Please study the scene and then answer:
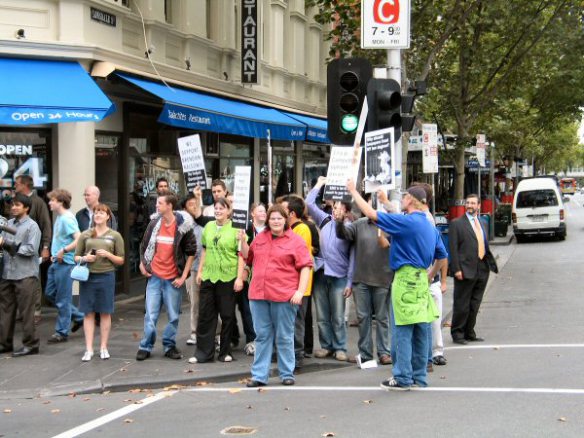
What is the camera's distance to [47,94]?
443 inches

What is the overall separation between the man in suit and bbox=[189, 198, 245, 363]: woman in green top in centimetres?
297

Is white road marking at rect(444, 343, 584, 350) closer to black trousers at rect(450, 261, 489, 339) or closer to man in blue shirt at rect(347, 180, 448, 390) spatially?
black trousers at rect(450, 261, 489, 339)

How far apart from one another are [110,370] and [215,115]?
6714 millimetres

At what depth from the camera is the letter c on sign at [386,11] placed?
9.93 metres

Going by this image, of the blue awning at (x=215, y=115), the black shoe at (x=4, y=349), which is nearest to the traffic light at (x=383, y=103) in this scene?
the blue awning at (x=215, y=115)

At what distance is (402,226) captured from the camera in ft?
23.9

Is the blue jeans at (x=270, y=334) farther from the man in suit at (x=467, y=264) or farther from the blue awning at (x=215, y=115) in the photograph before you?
the blue awning at (x=215, y=115)

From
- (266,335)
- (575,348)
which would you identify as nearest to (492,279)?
(575,348)

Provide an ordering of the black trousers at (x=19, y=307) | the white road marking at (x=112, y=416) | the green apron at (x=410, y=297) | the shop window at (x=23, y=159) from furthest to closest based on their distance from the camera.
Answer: the shop window at (x=23, y=159) → the black trousers at (x=19, y=307) → the green apron at (x=410, y=297) → the white road marking at (x=112, y=416)

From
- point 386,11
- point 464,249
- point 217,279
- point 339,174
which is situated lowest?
point 217,279

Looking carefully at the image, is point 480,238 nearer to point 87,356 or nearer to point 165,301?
point 165,301

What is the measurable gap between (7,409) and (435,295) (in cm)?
468

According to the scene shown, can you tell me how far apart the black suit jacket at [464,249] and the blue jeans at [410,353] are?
2.50 meters

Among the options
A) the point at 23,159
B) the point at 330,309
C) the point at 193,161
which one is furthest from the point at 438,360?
the point at 23,159
